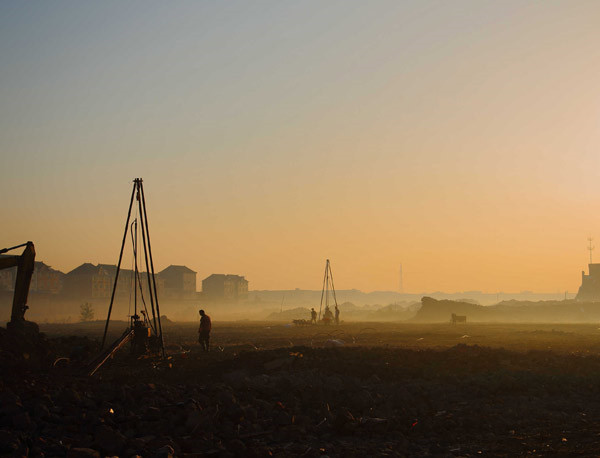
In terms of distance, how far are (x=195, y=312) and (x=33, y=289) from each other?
2554 centimetres

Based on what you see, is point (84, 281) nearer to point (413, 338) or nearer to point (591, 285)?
point (413, 338)

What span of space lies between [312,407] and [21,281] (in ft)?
42.8

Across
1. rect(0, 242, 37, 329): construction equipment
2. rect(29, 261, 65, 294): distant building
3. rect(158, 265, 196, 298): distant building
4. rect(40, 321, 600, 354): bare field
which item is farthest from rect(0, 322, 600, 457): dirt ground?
rect(158, 265, 196, 298): distant building

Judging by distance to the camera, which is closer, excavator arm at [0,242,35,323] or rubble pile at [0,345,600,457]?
rubble pile at [0,345,600,457]

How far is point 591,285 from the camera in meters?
86.8

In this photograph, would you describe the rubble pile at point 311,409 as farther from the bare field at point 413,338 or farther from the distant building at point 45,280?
the distant building at point 45,280

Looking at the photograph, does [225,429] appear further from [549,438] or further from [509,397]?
[509,397]

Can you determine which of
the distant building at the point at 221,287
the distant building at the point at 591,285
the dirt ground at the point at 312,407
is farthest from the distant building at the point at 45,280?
the distant building at the point at 591,285

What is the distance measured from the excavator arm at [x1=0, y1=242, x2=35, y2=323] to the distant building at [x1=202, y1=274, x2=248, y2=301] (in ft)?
286

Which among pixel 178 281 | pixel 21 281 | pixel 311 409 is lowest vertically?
pixel 311 409

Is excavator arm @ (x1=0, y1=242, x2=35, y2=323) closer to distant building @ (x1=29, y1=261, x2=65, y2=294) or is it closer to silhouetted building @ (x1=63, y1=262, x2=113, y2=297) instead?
distant building @ (x1=29, y1=261, x2=65, y2=294)

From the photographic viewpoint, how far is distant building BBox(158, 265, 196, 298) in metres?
97.4

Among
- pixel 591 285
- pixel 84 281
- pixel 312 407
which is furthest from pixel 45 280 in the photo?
pixel 591 285

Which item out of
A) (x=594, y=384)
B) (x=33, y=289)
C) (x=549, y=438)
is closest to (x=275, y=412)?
(x=549, y=438)
